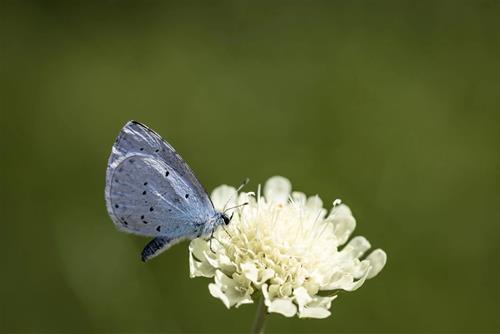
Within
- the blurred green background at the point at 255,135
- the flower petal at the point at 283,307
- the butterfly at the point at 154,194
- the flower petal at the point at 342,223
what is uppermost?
the blurred green background at the point at 255,135

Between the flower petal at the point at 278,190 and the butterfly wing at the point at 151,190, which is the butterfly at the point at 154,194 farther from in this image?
the flower petal at the point at 278,190

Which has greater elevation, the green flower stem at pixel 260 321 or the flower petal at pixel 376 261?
the flower petal at pixel 376 261

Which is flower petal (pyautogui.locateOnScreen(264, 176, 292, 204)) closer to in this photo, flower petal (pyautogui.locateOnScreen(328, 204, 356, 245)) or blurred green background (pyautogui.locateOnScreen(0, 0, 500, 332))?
flower petal (pyautogui.locateOnScreen(328, 204, 356, 245))

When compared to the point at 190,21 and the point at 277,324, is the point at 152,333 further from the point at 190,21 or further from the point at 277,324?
the point at 190,21

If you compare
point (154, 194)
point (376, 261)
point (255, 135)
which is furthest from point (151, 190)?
point (255, 135)

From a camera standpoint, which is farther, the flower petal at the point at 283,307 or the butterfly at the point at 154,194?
the butterfly at the point at 154,194

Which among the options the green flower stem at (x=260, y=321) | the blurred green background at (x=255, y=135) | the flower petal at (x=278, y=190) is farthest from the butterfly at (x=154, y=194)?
the blurred green background at (x=255, y=135)

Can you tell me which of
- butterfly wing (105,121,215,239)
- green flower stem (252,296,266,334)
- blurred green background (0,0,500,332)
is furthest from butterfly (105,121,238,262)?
blurred green background (0,0,500,332)

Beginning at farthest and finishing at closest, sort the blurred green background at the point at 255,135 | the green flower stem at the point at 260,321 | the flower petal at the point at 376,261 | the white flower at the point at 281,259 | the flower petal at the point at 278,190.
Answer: the blurred green background at the point at 255,135
the flower petal at the point at 278,190
the flower petal at the point at 376,261
the white flower at the point at 281,259
the green flower stem at the point at 260,321
